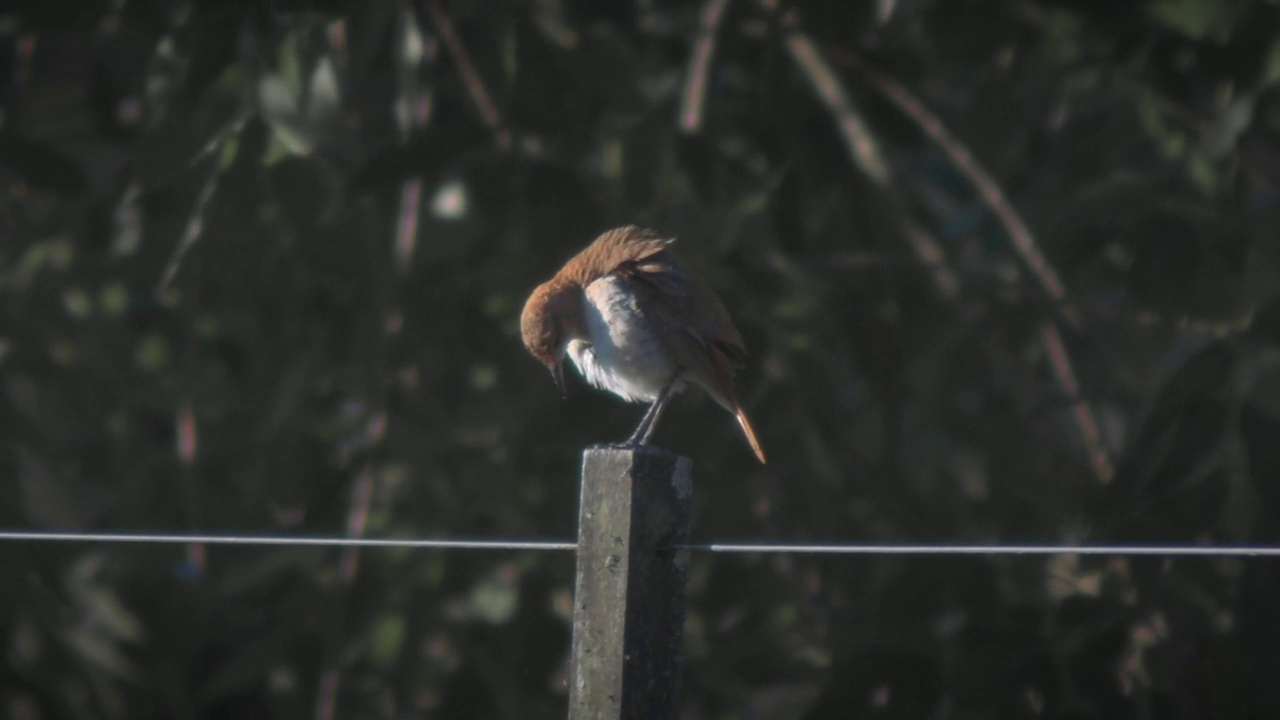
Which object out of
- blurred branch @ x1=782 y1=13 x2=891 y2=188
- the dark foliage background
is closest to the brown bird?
the dark foliage background

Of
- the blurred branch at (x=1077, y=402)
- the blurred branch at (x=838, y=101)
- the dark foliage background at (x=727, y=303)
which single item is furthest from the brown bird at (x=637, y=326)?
the blurred branch at (x=1077, y=402)

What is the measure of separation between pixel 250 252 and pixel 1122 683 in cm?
308

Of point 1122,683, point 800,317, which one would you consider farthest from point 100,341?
point 1122,683

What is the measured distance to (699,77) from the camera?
5.27m

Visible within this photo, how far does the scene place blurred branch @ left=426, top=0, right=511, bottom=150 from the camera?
200 inches

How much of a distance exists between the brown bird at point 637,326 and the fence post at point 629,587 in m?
1.41

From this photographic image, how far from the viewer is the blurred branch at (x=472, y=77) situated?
5.09 metres

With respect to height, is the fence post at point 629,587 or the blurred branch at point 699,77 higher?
the blurred branch at point 699,77

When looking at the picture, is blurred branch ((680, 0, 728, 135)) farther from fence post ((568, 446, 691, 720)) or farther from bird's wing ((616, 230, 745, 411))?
fence post ((568, 446, 691, 720))

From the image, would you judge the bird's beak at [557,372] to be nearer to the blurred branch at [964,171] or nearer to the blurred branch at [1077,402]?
Result: the blurred branch at [964,171]

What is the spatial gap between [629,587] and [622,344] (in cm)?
169

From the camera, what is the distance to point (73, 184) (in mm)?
5070

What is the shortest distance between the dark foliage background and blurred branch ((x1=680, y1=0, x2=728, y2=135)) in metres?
0.02

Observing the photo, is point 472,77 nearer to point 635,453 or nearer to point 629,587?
point 635,453
